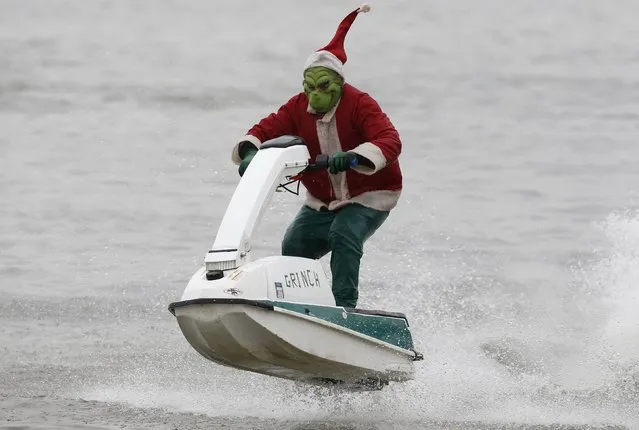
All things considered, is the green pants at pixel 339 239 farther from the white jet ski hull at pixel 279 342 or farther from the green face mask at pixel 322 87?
the green face mask at pixel 322 87

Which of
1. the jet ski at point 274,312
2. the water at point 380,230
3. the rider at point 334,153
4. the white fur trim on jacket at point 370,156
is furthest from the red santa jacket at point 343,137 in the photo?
the water at point 380,230

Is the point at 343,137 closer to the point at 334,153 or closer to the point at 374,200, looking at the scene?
the point at 334,153

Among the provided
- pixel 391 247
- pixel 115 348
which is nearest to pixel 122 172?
pixel 391 247

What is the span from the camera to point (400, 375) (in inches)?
338

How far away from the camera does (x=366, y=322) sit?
826 centimetres

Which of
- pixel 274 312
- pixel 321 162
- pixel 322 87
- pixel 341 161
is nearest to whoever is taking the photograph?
pixel 274 312

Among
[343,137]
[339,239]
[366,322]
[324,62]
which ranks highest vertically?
[324,62]

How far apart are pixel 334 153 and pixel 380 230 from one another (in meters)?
7.45

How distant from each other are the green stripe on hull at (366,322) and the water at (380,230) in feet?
1.65

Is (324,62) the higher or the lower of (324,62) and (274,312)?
the higher

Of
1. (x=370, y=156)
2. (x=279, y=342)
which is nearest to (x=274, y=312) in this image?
(x=279, y=342)

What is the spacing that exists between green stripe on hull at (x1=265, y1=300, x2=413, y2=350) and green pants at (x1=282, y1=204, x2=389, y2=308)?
0.26 meters

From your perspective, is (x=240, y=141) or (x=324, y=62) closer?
(x=324, y=62)

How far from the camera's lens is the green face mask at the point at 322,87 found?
837cm
